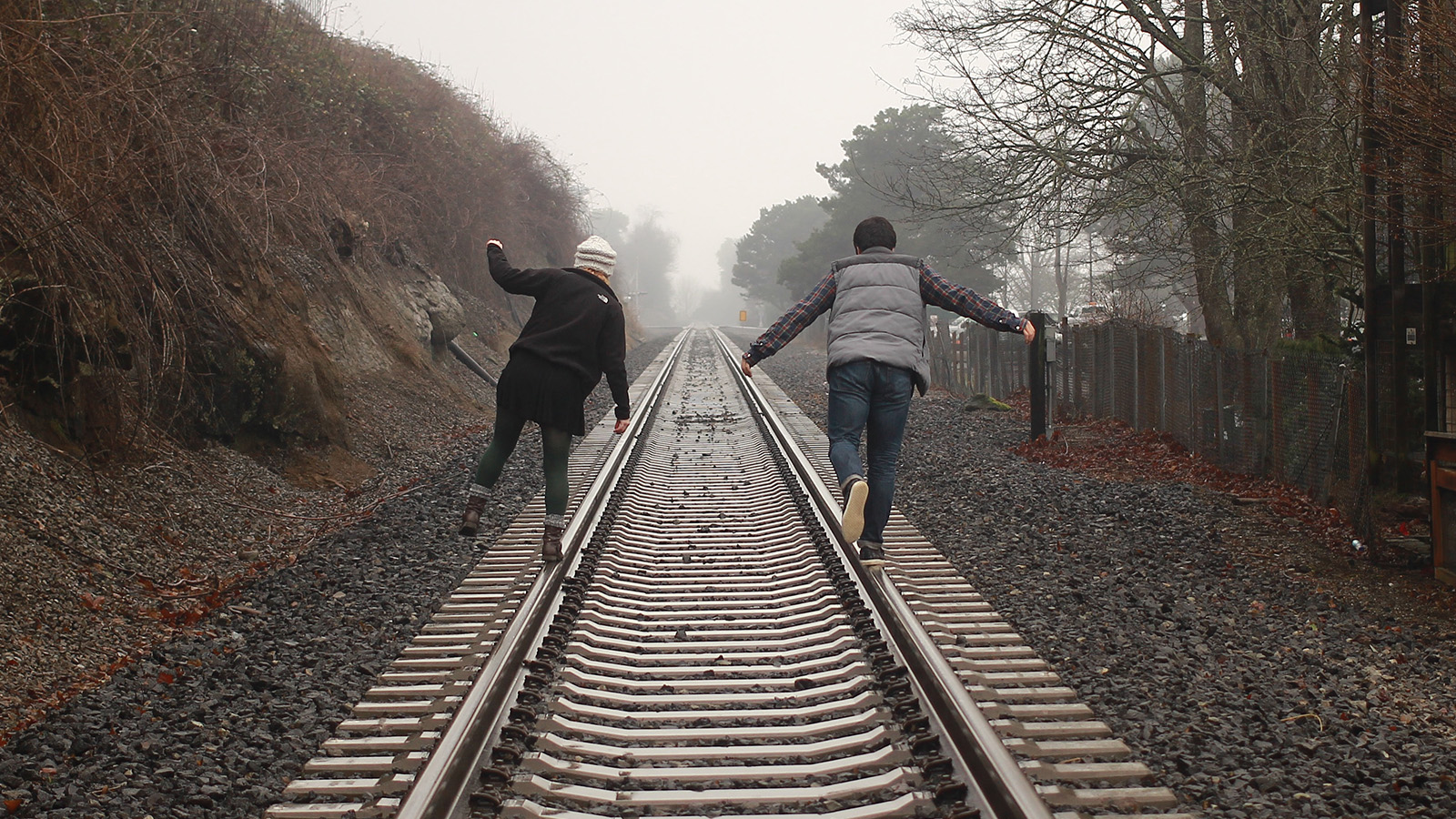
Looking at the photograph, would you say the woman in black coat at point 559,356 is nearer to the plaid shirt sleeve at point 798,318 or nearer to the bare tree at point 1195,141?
the plaid shirt sleeve at point 798,318

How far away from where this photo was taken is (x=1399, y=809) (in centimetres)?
305

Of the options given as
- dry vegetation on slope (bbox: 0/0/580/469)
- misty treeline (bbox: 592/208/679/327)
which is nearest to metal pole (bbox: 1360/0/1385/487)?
dry vegetation on slope (bbox: 0/0/580/469)

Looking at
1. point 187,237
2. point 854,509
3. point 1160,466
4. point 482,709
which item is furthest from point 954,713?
point 1160,466

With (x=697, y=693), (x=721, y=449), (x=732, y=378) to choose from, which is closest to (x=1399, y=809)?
(x=697, y=693)

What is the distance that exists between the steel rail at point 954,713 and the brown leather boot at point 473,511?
6.93ft

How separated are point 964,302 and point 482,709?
3297mm

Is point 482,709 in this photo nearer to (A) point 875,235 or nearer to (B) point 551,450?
(B) point 551,450

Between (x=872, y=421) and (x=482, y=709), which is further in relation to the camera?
(x=872, y=421)

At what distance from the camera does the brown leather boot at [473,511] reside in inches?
239

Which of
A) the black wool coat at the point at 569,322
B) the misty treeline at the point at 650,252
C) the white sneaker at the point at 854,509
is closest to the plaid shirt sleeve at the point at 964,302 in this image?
the white sneaker at the point at 854,509

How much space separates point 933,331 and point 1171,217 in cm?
1357

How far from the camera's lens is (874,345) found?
5449 millimetres

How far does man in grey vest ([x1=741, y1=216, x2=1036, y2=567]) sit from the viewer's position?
5480 millimetres

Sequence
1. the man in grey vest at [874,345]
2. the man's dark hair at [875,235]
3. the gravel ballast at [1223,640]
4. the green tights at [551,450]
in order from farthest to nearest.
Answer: the green tights at [551,450] → the man's dark hair at [875,235] → the man in grey vest at [874,345] → the gravel ballast at [1223,640]
